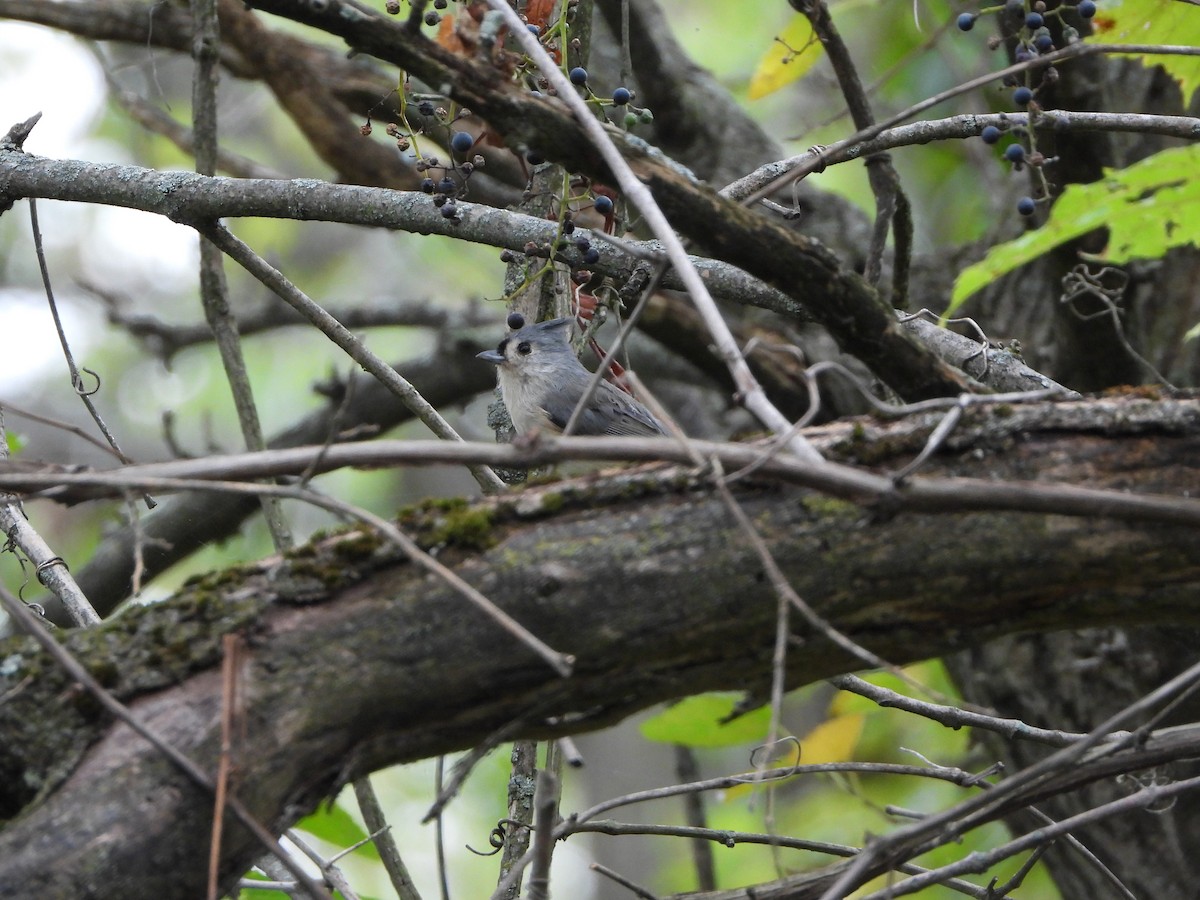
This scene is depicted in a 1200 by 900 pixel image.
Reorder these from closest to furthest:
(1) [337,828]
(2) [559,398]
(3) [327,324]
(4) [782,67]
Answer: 1. (1) [337,828]
2. (3) [327,324]
3. (4) [782,67]
4. (2) [559,398]

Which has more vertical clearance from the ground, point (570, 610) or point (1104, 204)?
point (1104, 204)

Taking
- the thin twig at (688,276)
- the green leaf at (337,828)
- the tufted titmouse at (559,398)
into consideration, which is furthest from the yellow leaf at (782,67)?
the green leaf at (337,828)

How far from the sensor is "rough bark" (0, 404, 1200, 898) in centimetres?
165

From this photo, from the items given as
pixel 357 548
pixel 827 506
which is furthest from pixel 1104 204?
pixel 357 548

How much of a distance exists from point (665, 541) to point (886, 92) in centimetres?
514

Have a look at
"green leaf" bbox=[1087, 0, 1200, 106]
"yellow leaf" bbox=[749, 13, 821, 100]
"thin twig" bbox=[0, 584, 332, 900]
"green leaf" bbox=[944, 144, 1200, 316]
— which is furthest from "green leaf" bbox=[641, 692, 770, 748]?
Result: "yellow leaf" bbox=[749, 13, 821, 100]

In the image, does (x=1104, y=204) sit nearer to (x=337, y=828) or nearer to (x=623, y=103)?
(x=623, y=103)

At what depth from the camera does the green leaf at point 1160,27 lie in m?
3.21

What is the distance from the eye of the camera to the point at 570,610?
5.56ft

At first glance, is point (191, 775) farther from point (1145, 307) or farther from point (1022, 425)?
point (1145, 307)

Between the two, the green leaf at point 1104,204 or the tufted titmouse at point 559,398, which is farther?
the tufted titmouse at point 559,398

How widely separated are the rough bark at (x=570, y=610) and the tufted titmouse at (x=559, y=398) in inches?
109

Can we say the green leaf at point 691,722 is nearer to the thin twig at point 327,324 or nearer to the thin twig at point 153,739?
the thin twig at point 327,324

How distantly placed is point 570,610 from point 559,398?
310 centimetres
